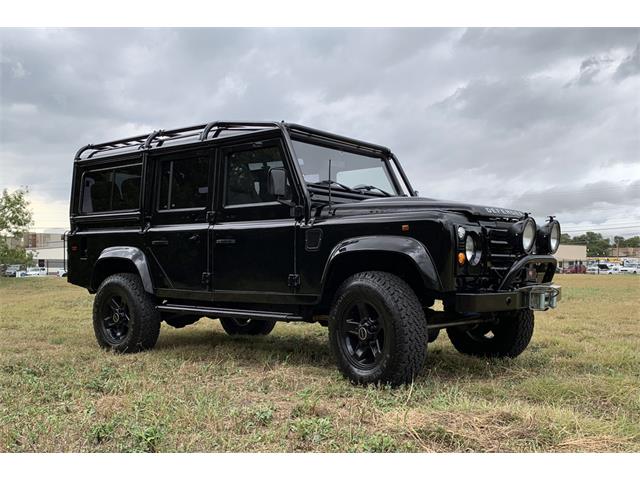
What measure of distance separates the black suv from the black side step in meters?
0.02

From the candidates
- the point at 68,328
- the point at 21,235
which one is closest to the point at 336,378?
the point at 68,328

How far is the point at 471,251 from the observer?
4.58 m

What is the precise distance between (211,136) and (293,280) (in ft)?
6.37

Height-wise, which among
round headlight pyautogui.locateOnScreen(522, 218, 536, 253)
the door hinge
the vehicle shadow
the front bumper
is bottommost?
the vehicle shadow

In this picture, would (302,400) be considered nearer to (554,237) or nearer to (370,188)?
(370,188)

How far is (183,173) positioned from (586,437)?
4.71 m

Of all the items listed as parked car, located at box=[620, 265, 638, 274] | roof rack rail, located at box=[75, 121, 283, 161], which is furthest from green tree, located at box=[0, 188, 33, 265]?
parked car, located at box=[620, 265, 638, 274]

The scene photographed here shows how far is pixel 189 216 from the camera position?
6.33m

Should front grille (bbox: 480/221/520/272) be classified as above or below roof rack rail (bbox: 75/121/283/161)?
below

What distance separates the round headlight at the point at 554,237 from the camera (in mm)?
5328

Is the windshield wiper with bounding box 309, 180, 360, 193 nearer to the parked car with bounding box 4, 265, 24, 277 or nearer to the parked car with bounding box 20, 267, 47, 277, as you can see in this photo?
the parked car with bounding box 4, 265, 24, 277

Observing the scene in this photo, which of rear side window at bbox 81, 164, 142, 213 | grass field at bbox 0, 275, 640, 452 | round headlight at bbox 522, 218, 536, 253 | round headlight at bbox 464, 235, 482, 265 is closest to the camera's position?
grass field at bbox 0, 275, 640, 452

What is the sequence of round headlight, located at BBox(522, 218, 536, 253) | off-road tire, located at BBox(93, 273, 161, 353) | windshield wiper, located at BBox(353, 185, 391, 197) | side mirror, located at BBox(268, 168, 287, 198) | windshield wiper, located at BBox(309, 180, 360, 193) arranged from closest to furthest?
1. round headlight, located at BBox(522, 218, 536, 253)
2. side mirror, located at BBox(268, 168, 287, 198)
3. windshield wiper, located at BBox(309, 180, 360, 193)
4. windshield wiper, located at BBox(353, 185, 391, 197)
5. off-road tire, located at BBox(93, 273, 161, 353)

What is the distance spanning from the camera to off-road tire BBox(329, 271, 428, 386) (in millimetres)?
4426
